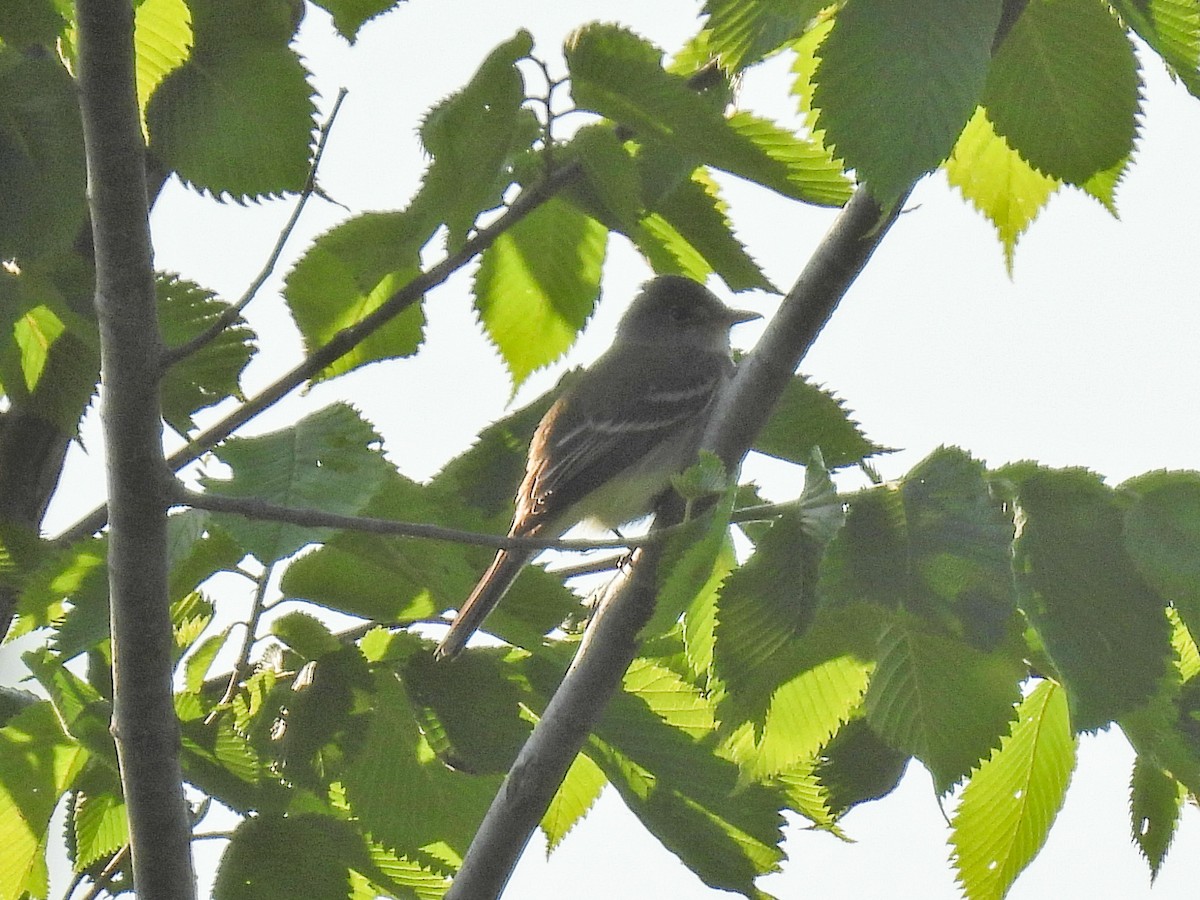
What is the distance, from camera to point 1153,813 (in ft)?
6.15

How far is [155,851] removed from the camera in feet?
5.86

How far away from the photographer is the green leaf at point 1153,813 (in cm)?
187

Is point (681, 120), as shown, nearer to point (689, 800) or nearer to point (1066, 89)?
point (1066, 89)

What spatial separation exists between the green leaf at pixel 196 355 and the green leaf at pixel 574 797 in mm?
857

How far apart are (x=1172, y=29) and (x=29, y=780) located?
1751mm

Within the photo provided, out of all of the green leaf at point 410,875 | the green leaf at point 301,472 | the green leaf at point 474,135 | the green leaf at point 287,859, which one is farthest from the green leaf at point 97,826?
the green leaf at point 474,135

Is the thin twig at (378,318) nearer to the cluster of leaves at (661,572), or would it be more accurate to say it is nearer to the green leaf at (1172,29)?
the cluster of leaves at (661,572)

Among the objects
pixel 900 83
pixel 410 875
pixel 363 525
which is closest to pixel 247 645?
pixel 410 875

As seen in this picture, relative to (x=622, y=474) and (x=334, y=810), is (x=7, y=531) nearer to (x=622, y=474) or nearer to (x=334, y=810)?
(x=334, y=810)

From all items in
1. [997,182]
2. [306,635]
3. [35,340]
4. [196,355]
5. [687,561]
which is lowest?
[687,561]

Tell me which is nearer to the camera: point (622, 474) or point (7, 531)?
point (7, 531)

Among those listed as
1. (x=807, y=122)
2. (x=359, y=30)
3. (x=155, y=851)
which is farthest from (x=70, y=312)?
(x=807, y=122)

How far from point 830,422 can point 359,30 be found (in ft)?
2.87

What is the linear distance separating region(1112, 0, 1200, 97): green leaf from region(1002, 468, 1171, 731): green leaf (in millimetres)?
431
